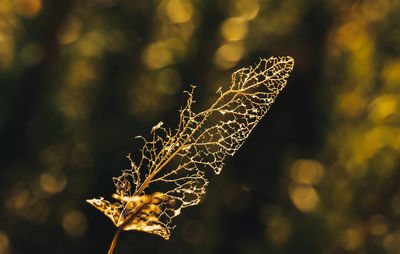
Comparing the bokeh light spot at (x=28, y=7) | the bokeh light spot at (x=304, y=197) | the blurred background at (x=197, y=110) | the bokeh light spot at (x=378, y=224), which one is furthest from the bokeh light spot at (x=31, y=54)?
the bokeh light spot at (x=378, y=224)

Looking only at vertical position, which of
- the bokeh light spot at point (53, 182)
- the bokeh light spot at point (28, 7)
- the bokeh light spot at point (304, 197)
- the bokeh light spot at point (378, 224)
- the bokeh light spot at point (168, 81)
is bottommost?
the bokeh light spot at point (378, 224)

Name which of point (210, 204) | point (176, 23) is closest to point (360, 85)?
point (210, 204)

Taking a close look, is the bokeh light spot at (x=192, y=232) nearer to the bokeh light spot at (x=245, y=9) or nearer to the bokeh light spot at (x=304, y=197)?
the bokeh light spot at (x=304, y=197)

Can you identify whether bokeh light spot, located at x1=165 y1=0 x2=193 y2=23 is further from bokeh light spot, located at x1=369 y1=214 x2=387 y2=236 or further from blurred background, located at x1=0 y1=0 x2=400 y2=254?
bokeh light spot, located at x1=369 y1=214 x2=387 y2=236

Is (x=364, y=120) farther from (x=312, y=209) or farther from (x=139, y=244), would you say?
(x=139, y=244)

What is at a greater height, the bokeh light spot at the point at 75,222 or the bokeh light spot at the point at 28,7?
the bokeh light spot at the point at 28,7

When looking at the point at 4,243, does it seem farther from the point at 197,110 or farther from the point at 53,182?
the point at 197,110

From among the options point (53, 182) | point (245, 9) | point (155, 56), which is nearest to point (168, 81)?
point (155, 56)

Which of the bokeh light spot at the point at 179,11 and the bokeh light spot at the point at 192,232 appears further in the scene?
the bokeh light spot at the point at 179,11

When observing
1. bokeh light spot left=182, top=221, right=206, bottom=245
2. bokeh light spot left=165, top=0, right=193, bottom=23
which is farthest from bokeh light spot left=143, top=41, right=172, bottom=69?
bokeh light spot left=182, top=221, right=206, bottom=245
